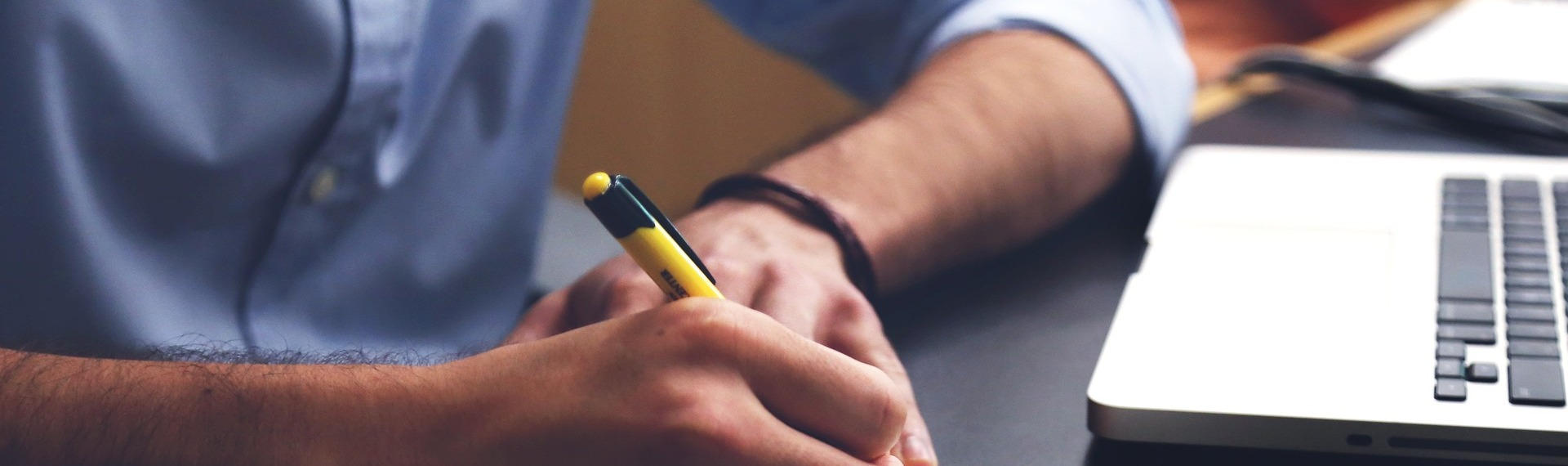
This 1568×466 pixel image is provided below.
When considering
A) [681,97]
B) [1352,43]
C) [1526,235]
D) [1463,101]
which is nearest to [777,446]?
[1526,235]

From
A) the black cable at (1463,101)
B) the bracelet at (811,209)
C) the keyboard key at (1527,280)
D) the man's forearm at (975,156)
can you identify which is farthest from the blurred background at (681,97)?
the keyboard key at (1527,280)

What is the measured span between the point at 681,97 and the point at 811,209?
1424 millimetres

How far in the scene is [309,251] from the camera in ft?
1.90

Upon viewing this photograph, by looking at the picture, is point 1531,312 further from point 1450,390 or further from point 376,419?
point 376,419

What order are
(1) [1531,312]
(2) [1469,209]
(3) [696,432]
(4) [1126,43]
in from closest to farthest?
(3) [696,432] → (1) [1531,312] → (2) [1469,209] → (4) [1126,43]

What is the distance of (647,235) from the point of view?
1.05 feet

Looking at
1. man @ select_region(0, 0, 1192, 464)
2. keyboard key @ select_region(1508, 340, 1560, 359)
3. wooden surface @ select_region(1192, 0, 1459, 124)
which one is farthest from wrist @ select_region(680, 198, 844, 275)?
wooden surface @ select_region(1192, 0, 1459, 124)

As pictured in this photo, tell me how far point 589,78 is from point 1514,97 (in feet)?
4.71

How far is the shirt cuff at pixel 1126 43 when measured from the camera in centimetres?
62

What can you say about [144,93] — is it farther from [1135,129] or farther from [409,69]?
[1135,129]

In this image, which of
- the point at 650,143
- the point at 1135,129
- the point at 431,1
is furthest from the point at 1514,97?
the point at 650,143

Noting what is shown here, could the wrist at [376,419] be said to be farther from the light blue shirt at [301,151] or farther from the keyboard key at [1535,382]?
the keyboard key at [1535,382]

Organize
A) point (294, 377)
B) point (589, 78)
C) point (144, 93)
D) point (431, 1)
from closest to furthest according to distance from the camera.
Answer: point (294, 377)
point (144, 93)
point (431, 1)
point (589, 78)

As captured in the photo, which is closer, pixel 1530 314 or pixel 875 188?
pixel 1530 314
